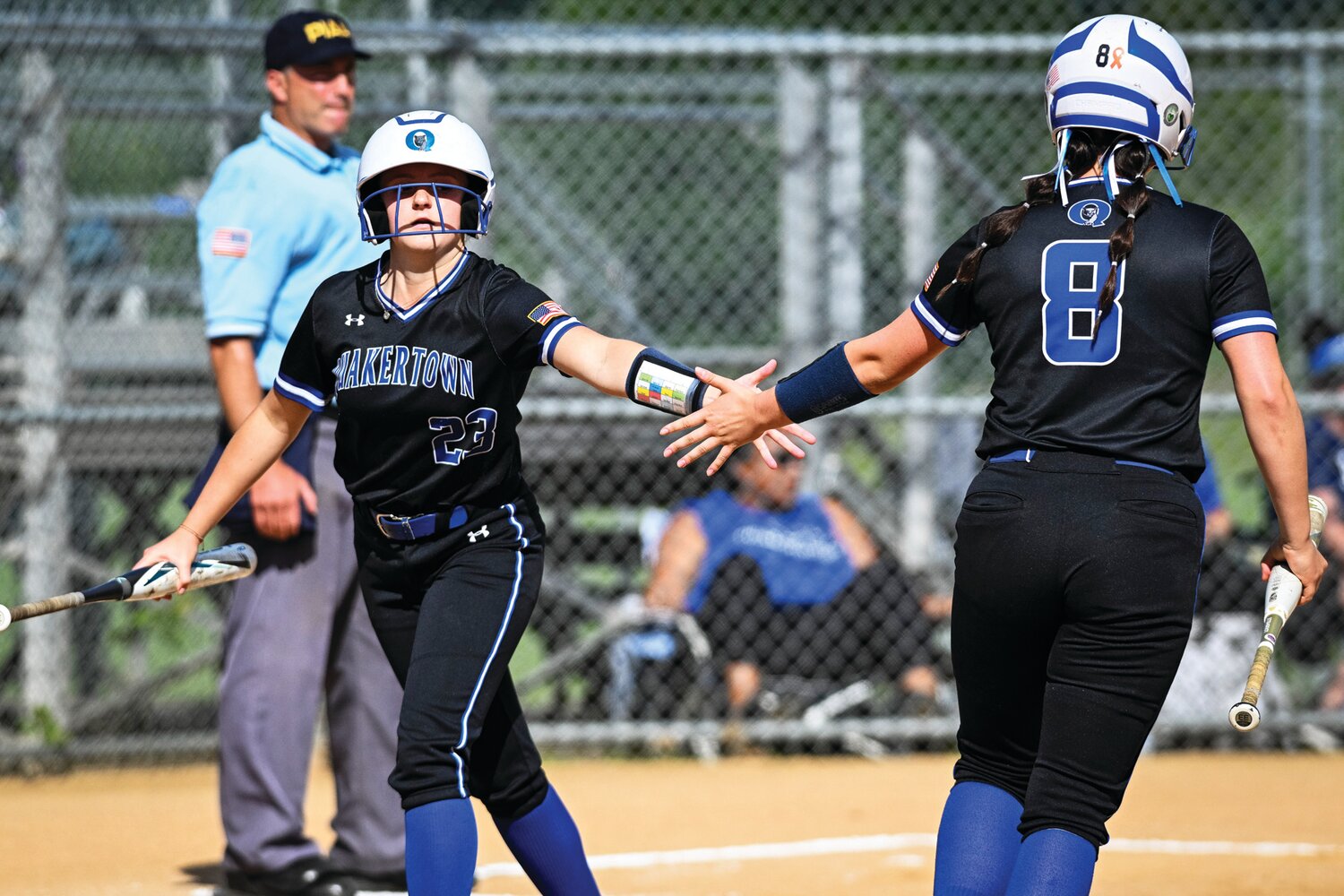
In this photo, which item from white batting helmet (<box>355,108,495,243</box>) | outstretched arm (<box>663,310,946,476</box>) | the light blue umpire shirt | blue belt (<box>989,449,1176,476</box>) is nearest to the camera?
blue belt (<box>989,449,1176,476</box>)

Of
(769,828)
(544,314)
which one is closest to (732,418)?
(544,314)

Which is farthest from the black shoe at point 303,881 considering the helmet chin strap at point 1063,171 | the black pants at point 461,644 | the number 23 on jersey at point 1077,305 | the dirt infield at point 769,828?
the helmet chin strap at point 1063,171

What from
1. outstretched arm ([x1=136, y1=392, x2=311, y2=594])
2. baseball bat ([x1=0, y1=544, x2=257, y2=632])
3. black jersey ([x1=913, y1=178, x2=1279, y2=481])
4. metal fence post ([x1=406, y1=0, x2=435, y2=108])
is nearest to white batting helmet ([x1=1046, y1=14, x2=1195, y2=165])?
black jersey ([x1=913, y1=178, x2=1279, y2=481])

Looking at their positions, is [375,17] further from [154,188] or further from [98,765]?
[98,765]

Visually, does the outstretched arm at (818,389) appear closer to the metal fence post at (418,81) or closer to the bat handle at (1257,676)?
the bat handle at (1257,676)

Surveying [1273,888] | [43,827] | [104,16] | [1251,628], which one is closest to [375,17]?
[104,16]

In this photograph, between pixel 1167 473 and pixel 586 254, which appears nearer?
pixel 1167 473

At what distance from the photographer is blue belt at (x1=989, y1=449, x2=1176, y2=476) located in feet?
9.99

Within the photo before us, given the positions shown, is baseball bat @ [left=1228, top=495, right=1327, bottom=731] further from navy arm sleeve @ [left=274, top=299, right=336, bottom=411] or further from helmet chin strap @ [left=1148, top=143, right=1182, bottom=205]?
navy arm sleeve @ [left=274, top=299, right=336, bottom=411]

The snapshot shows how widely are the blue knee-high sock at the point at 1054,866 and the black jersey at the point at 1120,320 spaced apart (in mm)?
716

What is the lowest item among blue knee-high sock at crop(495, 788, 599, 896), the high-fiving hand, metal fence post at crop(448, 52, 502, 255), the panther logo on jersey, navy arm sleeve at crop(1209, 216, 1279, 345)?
blue knee-high sock at crop(495, 788, 599, 896)

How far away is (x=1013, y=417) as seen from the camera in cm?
315

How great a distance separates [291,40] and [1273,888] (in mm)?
3871

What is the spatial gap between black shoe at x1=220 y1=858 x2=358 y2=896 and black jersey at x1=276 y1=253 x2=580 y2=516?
4.93 feet
